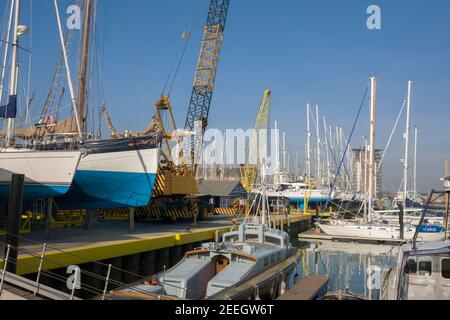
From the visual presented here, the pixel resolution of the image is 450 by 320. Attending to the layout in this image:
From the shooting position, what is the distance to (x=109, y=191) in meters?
23.6

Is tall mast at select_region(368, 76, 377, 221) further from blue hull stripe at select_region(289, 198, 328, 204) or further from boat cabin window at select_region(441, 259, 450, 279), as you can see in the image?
boat cabin window at select_region(441, 259, 450, 279)

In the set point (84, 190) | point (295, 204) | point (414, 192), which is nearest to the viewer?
point (84, 190)

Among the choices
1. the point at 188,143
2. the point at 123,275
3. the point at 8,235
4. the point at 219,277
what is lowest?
the point at 123,275

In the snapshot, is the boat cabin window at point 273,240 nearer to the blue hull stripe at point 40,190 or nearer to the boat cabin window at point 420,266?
the boat cabin window at point 420,266

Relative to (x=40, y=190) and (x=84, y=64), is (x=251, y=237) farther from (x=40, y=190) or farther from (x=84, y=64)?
(x=84, y=64)

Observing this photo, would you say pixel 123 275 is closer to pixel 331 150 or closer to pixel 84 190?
pixel 84 190

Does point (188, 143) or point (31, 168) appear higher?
point (188, 143)

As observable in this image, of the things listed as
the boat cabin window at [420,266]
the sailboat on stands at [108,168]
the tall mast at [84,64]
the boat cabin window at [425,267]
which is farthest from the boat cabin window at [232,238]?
the tall mast at [84,64]

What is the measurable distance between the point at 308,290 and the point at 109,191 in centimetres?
1363

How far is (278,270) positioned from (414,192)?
46.8m

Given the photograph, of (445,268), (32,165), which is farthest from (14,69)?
(445,268)

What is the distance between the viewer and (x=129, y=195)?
2369cm

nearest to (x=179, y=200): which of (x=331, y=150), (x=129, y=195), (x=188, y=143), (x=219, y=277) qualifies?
(x=129, y=195)

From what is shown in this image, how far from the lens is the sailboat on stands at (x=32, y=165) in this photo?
1964 cm
